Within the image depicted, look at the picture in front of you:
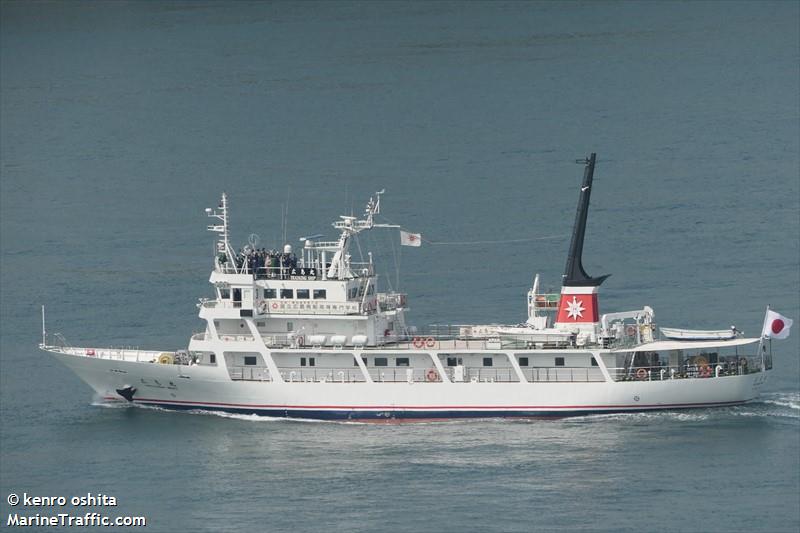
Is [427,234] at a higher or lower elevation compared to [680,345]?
higher

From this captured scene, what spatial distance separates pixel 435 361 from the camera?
9269 centimetres

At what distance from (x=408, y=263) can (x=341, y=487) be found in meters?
37.5

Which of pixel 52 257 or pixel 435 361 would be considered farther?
pixel 52 257

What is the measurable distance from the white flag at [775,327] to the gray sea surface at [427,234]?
8.92 feet

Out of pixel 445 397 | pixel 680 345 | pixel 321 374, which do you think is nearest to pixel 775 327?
pixel 680 345

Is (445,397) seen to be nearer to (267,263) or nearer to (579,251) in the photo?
(579,251)

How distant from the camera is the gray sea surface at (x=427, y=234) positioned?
80.3m

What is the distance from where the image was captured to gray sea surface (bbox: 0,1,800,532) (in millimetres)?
80312

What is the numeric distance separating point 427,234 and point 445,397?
1292 inches

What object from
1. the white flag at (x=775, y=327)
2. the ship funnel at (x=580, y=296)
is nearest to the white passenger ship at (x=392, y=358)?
the ship funnel at (x=580, y=296)

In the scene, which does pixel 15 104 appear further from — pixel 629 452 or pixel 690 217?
pixel 629 452

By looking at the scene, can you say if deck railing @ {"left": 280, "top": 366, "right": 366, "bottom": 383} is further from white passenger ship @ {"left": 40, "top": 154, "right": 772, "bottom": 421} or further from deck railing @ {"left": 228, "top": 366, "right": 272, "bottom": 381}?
deck railing @ {"left": 228, "top": 366, "right": 272, "bottom": 381}

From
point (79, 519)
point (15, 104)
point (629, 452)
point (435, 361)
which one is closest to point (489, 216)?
point (435, 361)

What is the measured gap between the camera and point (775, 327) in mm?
92062
